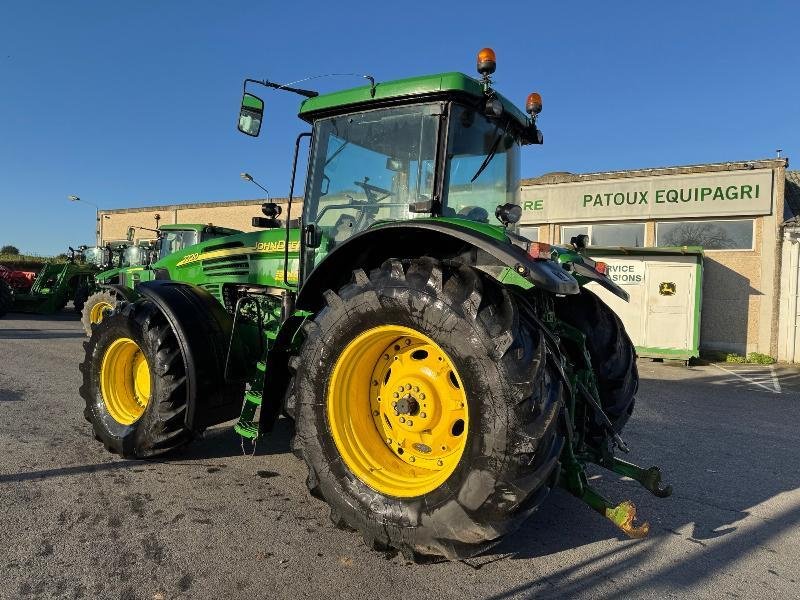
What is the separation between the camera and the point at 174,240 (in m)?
11.7

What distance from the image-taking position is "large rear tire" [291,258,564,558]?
8.28 feet

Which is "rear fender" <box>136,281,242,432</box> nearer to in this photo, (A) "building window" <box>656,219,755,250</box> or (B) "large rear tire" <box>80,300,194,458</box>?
(B) "large rear tire" <box>80,300,194,458</box>

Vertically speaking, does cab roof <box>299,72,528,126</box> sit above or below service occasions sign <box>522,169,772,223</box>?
below

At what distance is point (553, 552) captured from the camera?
9.82ft

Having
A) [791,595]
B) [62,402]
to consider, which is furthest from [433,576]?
[62,402]

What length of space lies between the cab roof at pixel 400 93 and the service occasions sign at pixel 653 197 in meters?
12.2

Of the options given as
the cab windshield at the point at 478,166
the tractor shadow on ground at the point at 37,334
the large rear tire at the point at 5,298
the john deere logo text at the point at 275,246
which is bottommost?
the tractor shadow on ground at the point at 37,334

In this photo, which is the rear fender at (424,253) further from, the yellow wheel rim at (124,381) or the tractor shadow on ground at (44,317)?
the tractor shadow on ground at (44,317)

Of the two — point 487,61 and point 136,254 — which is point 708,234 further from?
point 136,254

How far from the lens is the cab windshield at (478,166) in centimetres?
347

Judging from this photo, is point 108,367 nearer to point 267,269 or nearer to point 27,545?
point 267,269

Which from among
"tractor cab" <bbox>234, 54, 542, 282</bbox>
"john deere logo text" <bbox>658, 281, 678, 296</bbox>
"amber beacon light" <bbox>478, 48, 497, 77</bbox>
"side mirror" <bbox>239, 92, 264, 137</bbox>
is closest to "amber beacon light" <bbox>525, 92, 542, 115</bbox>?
"tractor cab" <bbox>234, 54, 542, 282</bbox>

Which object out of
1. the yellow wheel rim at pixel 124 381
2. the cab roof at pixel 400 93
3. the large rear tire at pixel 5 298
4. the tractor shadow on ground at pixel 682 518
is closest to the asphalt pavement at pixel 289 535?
the tractor shadow on ground at pixel 682 518

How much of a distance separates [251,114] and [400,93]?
1125 mm
